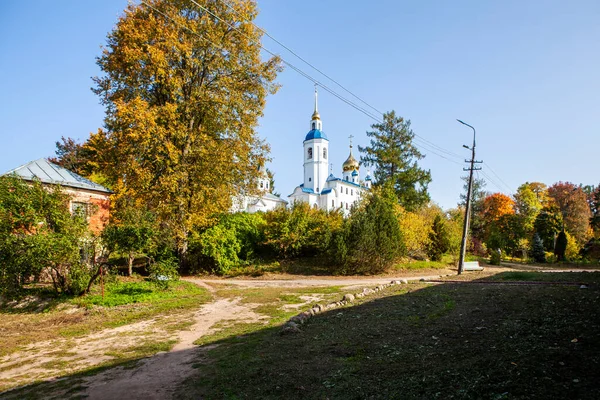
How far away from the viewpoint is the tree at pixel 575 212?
1601 inches

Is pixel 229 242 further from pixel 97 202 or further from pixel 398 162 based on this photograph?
pixel 398 162

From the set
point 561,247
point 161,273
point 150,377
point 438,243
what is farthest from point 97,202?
point 561,247

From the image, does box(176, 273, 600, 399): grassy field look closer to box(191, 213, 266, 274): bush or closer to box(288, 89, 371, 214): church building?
box(191, 213, 266, 274): bush

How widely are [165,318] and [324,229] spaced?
42.7 ft

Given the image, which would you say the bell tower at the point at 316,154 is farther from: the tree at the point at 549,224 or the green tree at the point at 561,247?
the green tree at the point at 561,247

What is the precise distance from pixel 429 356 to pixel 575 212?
49.5 metres

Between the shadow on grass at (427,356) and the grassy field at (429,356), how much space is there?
1cm

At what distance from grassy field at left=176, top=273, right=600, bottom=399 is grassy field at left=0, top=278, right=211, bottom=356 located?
4.58 metres

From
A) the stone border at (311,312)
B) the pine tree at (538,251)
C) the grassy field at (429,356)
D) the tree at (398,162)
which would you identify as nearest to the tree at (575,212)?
the pine tree at (538,251)

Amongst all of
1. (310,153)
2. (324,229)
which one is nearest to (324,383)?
(324,229)

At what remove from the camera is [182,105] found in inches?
727

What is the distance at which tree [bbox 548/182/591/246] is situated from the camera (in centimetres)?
4066

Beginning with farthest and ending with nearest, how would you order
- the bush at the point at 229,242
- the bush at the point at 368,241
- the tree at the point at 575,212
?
1. the tree at the point at 575,212
2. the bush at the point at 368,241
3. the bush at the point at 229,242

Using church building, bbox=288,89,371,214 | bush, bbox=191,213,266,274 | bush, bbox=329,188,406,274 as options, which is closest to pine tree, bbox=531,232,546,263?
bush, bbox=329,188,406,274
